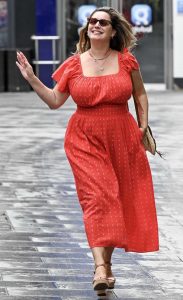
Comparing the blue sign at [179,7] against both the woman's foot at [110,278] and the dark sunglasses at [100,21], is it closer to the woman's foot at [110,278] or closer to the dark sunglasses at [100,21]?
the dark sunglasses at [100,21]

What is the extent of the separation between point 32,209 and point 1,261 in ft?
7.62

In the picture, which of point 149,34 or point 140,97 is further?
point 149,34

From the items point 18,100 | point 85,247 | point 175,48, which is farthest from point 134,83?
point 175,48

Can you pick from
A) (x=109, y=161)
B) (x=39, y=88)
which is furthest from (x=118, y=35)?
(x=109, y=161)

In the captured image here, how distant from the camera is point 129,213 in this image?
677 centimetres

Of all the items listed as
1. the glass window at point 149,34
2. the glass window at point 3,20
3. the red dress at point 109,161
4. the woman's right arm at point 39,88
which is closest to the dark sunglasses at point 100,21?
the red dress at point 109,161

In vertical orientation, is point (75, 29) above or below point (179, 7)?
below

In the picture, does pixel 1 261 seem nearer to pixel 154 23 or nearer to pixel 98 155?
pixel 98 155

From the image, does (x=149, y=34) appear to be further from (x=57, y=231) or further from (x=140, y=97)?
(x=140, y=97)

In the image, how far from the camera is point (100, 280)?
250 inches

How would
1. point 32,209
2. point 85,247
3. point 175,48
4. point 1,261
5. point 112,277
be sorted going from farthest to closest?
point 175,48, point 32,209, point 85,247, point 1,261, point 112,277

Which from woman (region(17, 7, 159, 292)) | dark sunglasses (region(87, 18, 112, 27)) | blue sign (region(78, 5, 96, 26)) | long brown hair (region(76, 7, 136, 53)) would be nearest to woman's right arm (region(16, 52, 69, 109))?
woman (region(17, 7, 159, 292))

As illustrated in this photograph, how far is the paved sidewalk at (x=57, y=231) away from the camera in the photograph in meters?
6.73

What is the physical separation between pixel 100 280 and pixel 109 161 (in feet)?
2.39
